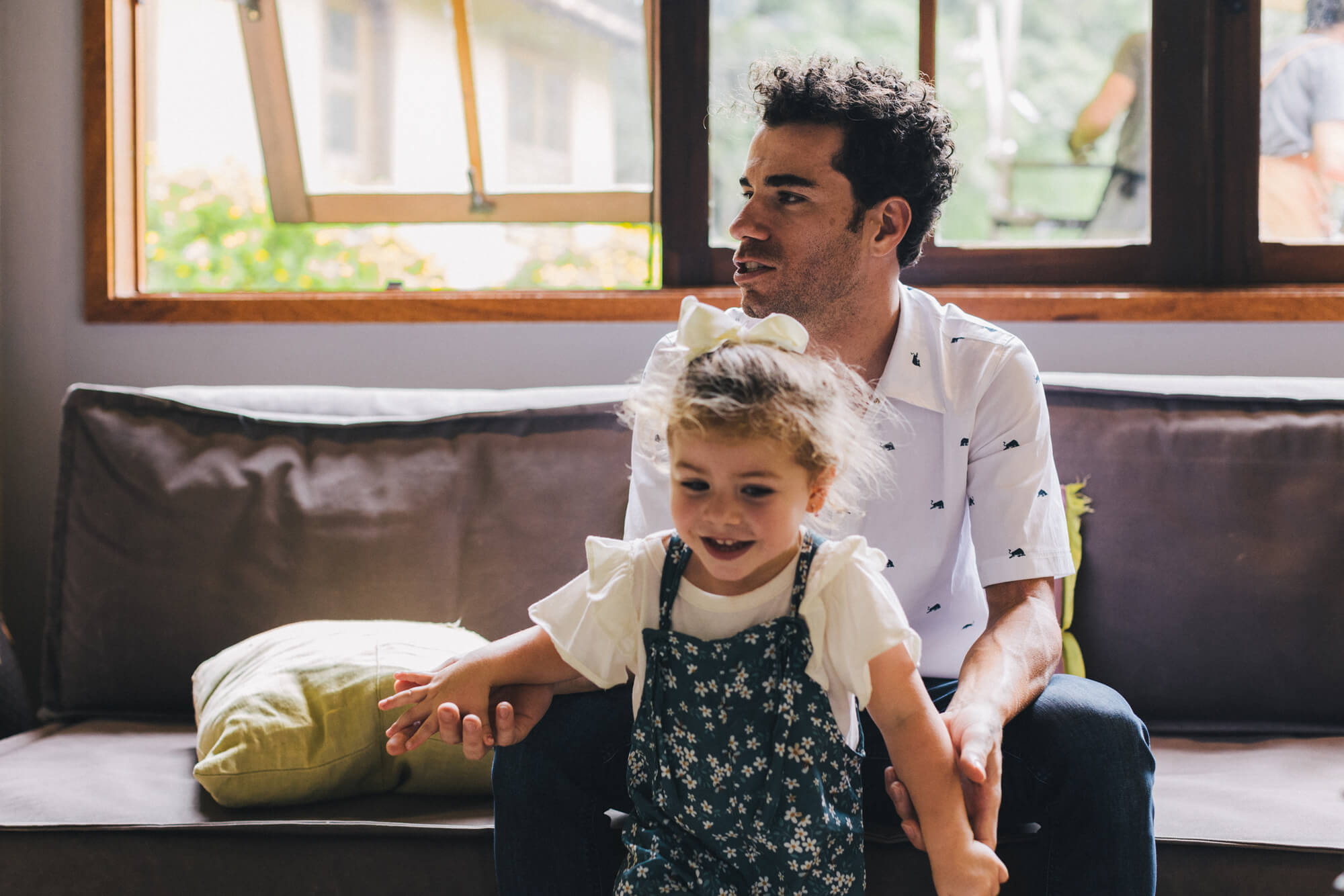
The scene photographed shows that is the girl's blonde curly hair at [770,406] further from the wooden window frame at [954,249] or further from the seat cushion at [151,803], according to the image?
the wooden window frame at [954,249]

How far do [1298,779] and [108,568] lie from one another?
175 centimetres

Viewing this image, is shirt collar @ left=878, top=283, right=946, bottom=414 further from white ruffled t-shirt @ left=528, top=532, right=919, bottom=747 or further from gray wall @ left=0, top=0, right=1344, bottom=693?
gray wall @ left=0, top=0, right=1344, bottom=693

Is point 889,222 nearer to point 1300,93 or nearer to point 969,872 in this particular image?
point 969,872

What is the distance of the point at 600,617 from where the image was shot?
107cm

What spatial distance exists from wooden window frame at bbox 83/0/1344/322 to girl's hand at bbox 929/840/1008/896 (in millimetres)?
1226

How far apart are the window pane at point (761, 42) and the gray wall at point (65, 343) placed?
0.47 meters

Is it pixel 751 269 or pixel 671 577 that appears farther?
pixel 751 269

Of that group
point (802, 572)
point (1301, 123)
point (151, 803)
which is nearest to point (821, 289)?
point (802, 572)

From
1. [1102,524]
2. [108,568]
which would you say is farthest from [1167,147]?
[108,568]

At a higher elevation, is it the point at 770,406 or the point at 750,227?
the point at 750,227

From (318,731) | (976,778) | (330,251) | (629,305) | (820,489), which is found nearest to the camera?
(976,778)

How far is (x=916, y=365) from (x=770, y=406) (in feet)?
1.34

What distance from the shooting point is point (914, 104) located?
138 centimetres

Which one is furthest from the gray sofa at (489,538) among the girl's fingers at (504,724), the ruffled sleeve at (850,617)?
the ruffled sleeve at (850,617)
